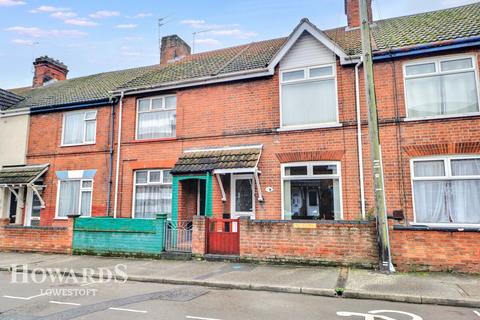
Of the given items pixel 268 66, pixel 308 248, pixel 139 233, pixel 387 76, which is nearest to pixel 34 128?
pixel 139 233

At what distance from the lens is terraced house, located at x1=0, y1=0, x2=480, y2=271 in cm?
950

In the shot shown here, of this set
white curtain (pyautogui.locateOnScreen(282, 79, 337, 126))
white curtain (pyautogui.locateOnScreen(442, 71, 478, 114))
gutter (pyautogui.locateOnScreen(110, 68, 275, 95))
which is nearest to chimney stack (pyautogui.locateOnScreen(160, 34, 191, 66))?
gutter (pyautogui.locateOnScreen(110, 68, 275, 95))

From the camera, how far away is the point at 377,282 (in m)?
7.32

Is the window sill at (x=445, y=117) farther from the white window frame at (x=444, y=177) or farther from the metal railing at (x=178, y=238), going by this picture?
the metal railing at (x=178, y=238)

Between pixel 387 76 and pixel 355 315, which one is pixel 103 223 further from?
pixel 387 76

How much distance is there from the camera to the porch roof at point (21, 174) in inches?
573

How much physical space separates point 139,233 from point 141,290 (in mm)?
3773

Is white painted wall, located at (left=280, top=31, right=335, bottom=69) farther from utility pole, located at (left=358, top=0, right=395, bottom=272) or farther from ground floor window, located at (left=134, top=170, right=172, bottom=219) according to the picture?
ground floor window, located at (left=134, top=170, right=172, bottom=219)

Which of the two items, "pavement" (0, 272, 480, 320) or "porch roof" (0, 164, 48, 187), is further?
"porch roof" (0, 164, 48, 187)

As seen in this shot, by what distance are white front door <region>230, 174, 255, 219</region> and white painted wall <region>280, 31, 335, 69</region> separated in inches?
166

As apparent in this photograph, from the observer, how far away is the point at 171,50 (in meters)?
19.3

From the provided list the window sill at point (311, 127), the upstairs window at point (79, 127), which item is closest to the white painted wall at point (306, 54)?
the window sill at point (311, 127)

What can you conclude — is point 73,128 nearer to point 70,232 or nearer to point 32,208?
point 32,208

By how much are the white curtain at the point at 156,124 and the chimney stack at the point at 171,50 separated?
6.22 metres
